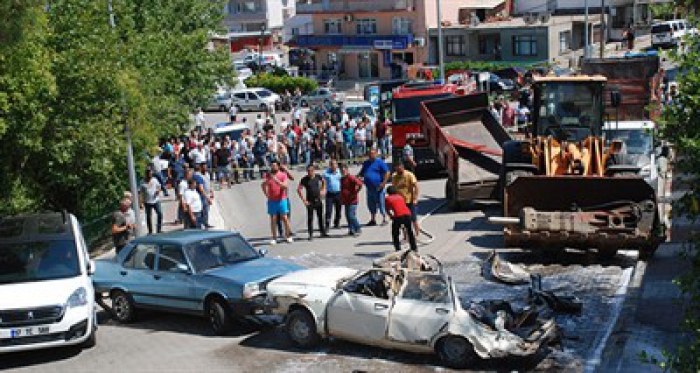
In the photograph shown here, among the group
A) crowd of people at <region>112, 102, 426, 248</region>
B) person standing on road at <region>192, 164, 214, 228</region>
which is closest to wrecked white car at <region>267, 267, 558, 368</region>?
crowd of people at <region>112, 102, 426, 248</region>

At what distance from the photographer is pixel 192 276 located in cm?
1484

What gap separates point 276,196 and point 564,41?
45.7 m

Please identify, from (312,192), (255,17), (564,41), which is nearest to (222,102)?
(564,41)

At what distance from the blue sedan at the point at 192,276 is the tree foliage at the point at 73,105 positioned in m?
3.67

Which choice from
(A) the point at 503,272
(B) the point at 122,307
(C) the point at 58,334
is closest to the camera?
(C) the point at 58,334

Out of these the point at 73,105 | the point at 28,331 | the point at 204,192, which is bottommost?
the point at 28,331

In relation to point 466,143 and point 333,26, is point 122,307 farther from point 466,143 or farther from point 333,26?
point 333,26

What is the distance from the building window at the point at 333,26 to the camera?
69062mm

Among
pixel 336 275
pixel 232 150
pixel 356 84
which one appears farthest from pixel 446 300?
pixel 356 84

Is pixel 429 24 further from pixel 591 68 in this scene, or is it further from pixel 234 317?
pixel 234 317

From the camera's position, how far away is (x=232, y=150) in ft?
105

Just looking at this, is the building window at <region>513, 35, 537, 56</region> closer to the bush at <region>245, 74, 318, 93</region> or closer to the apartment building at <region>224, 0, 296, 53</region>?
the bush at <region>245, 74, 318, 93</region>

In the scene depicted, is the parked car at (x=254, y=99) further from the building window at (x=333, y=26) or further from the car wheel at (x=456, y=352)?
the car wheel at (x=456, y=352)

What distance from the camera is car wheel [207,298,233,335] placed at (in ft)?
47.4
